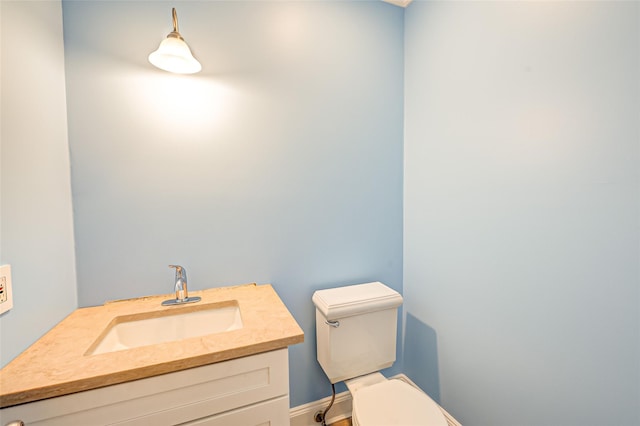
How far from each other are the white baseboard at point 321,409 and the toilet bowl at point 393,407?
0.39m

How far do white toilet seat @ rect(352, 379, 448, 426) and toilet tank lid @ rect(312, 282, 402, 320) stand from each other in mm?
351

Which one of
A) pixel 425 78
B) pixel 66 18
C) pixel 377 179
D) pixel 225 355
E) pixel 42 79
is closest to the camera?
pixel 225 355

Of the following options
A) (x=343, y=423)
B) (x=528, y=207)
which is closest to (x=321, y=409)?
(x=343, y=423)

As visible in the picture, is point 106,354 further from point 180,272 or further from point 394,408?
point 394,408

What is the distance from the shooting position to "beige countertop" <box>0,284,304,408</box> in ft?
2.25

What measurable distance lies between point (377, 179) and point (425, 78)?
2.05 feet

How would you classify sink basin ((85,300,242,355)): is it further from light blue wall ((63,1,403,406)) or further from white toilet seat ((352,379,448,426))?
white toilet seat ((352,379,448,426))

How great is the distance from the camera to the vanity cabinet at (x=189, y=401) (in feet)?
2.27

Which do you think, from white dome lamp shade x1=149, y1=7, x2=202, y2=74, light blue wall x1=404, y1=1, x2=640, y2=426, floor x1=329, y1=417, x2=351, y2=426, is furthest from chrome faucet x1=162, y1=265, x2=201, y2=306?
light blue wall x1=404, y1=1, x2=640, y2=426

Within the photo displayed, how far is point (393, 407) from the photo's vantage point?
1168 millimetres

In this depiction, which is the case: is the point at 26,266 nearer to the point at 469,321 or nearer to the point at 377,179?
the point at 377,179

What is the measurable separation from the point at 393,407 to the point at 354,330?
35 cm

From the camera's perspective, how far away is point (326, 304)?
1.35 metres

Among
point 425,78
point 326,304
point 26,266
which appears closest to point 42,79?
point 26,266
